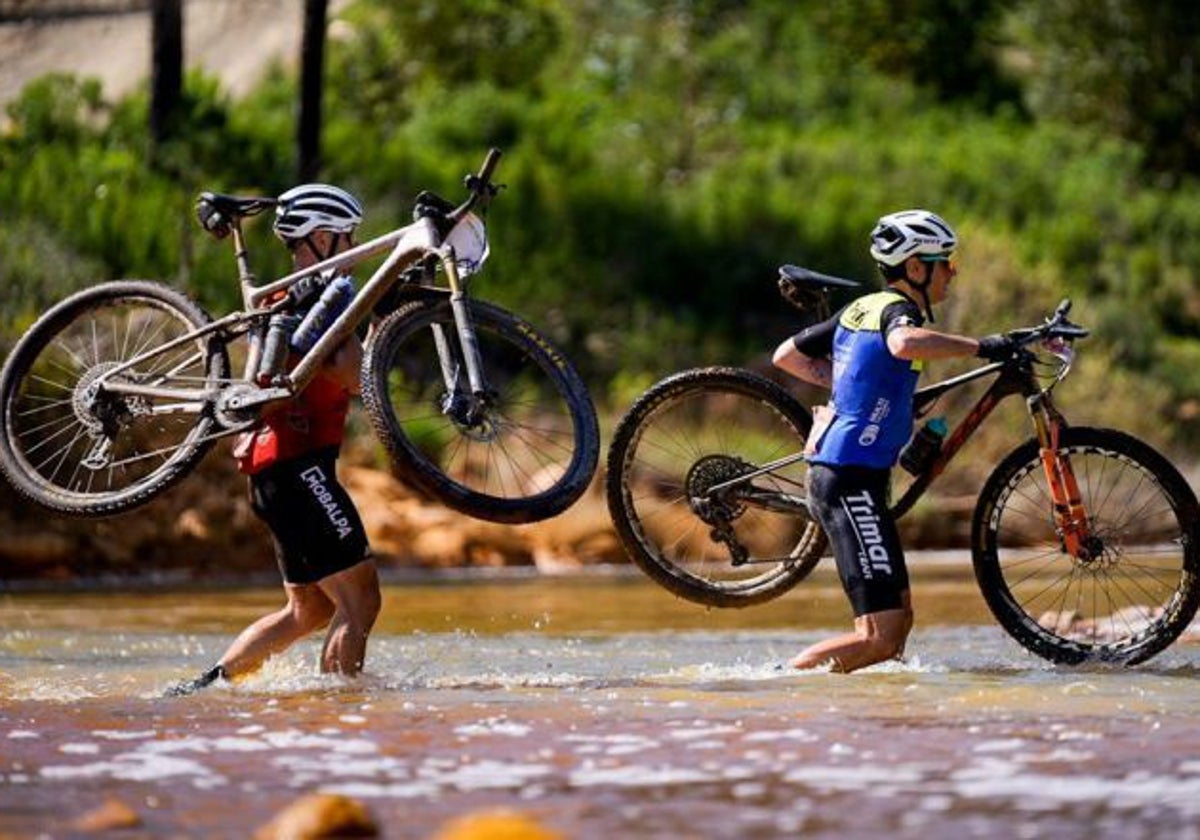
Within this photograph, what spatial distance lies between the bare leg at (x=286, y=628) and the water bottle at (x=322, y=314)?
36.0 inches

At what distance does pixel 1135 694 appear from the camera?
9648 mm

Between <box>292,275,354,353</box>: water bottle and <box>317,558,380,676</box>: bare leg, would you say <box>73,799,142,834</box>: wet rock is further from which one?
<box>292,275,354,353</box>: water bottle

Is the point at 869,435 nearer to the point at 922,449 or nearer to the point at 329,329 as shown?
the point at 922,449

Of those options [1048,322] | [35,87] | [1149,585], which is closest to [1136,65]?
[35,87]

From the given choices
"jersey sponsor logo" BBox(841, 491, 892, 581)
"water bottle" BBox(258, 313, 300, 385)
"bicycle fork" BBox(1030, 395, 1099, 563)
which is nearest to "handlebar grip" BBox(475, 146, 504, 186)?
"water bottle" BBox(258, 313, 300, 385)

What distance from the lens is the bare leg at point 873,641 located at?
990cm

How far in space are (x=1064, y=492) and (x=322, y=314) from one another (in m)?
2.93

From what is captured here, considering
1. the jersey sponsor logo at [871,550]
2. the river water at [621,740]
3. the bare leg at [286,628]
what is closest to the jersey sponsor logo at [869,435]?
the jersey sponsor logo at [871,550]

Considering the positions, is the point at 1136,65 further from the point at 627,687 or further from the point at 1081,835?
the point at 1081,835

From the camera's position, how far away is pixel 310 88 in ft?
79.9

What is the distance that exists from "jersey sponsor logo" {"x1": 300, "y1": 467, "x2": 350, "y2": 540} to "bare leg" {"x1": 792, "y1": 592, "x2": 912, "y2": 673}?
6.07ft

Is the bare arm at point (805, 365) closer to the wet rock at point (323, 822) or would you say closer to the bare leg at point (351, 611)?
the bare leg at point (351, 611)

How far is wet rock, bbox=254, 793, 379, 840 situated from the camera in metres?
6.79

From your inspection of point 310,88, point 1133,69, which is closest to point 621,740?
point 310,88
